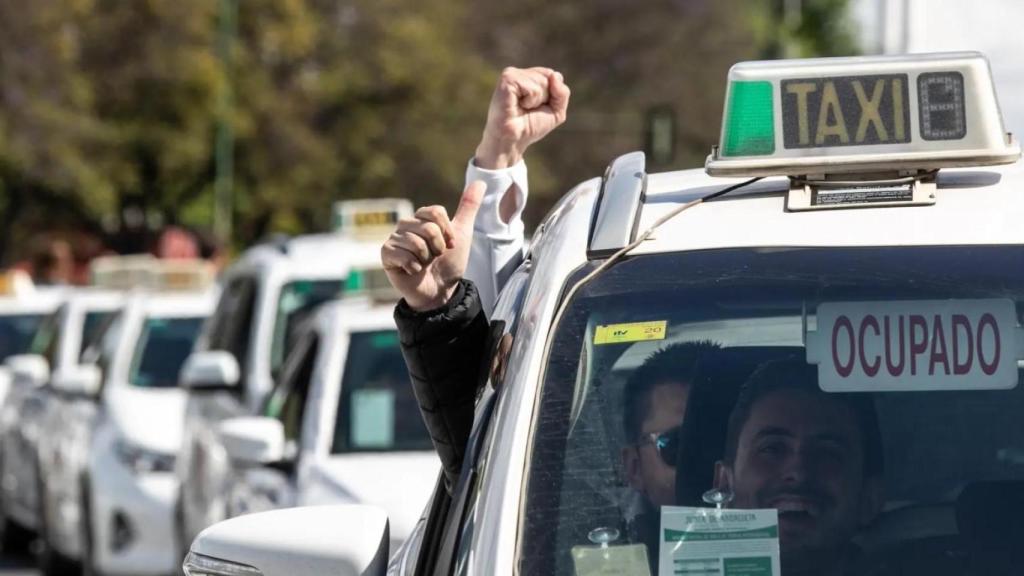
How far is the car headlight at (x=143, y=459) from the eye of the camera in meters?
11.3

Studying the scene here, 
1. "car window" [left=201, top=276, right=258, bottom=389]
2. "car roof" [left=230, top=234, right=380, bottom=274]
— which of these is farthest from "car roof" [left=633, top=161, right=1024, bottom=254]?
"car roof" [left=230, top=234, right=380, bottom=274]

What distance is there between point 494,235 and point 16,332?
15.4 m

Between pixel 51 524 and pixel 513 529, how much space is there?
10.9m

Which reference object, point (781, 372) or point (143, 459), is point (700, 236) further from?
point (143, 459)

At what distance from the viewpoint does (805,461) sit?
3.21 meters

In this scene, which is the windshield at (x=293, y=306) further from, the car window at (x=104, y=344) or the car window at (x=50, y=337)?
the car window at (x=50, y=337)

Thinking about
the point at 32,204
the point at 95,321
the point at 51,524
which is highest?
the point at 32,204

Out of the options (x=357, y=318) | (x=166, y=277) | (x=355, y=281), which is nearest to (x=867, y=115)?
(x=357, y=318)

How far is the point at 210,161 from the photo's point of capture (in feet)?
138

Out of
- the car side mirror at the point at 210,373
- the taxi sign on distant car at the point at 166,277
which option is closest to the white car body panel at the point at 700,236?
the car side mirror at the point at 210,373

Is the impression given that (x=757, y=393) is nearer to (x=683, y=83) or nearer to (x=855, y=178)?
(x=855, y=178)

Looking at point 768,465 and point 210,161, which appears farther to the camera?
point 210,161

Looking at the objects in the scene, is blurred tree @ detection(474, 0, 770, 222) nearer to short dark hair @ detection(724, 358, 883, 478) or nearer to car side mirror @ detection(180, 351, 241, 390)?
car side mirror @ detection(180, 351, 241, 390)

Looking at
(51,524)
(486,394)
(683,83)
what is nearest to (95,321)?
(51,524)
